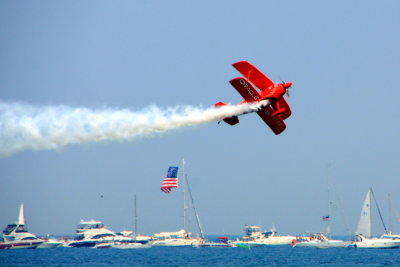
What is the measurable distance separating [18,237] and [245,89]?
353 ft

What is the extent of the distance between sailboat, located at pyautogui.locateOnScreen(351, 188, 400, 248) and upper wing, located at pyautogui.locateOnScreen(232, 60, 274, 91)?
82070mm

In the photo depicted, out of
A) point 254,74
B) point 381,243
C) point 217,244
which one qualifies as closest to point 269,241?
point 217,244

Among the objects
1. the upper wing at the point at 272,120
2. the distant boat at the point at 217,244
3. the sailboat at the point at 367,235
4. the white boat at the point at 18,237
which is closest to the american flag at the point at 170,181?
the distant boat at the point at 217,244

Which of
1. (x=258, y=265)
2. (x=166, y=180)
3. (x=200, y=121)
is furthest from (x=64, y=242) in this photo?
(x=200, y=121)

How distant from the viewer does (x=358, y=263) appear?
94.8 metres

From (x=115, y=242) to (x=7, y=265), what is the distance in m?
54.9

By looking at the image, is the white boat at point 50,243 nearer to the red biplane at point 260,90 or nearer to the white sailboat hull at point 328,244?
the white sailboat hull at point 328,244

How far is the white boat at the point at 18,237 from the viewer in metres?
143

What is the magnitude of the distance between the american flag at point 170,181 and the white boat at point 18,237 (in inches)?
1736

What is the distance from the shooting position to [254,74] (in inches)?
1966

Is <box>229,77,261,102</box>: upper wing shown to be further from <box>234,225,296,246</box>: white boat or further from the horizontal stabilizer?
<box>234,225,296,246</box>: white boat

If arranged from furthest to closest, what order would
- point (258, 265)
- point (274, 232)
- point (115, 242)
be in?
point (274, 232) < point (115, 242) < point (258, 265)

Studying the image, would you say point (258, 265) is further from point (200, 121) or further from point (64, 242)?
point (64, 242)

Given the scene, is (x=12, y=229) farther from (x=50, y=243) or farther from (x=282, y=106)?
(x=282, y=106)
